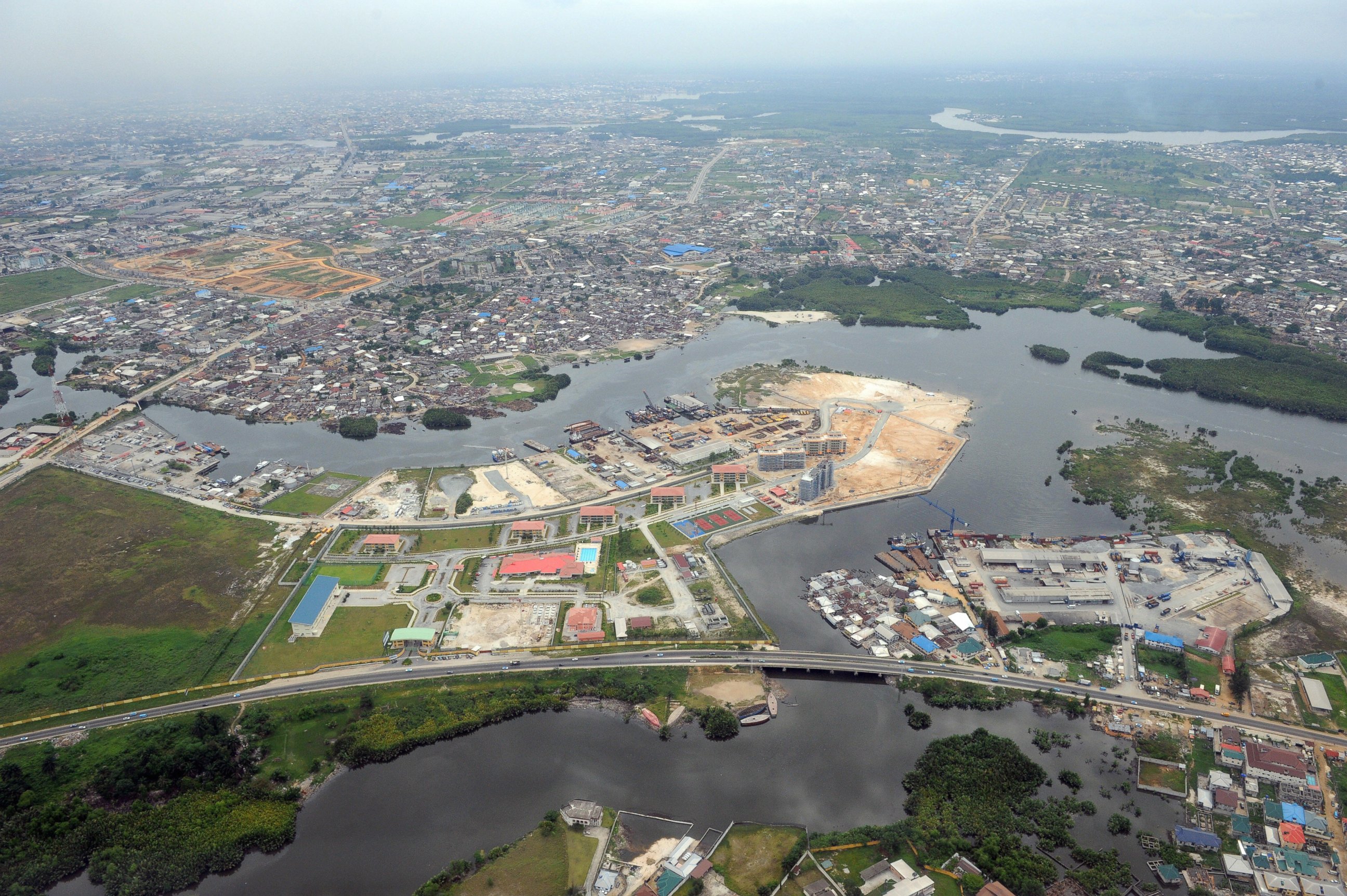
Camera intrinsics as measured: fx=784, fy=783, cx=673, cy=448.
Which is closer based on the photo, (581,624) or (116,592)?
(581,624)

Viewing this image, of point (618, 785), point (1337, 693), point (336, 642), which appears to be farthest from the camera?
point (336, 642)

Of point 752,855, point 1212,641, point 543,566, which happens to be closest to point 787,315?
point 543,566

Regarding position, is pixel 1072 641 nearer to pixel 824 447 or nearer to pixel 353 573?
pixel 824 447

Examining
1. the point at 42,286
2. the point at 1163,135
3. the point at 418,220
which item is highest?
the point at 1163,135

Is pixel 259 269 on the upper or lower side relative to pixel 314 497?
upper

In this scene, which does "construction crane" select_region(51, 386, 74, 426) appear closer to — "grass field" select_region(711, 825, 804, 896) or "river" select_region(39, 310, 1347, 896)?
"river" select_region(39, 310, 1347, 896)

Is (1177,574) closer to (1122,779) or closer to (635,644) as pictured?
(1122,779)
